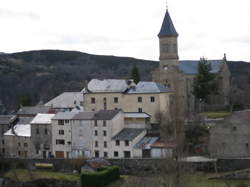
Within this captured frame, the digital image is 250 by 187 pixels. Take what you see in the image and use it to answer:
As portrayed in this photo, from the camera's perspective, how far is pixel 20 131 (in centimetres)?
6269

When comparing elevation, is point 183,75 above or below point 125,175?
above

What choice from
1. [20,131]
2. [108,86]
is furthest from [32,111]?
[108,86]

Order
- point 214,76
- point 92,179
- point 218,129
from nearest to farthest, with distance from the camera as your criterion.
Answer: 1. point 92,179
2. point 218,129
3. point 214,76

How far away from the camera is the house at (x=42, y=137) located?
5934 cm

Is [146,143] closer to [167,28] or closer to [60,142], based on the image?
[60,142]

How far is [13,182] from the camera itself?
170 feet

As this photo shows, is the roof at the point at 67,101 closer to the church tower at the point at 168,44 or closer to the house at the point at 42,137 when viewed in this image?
the house at the point at 42,137

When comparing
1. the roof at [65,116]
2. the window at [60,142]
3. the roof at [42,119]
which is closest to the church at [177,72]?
the roof at [65,116]

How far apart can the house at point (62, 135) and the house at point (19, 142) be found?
12.3 ft

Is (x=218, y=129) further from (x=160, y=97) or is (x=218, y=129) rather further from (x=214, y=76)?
(x=214, y=76)

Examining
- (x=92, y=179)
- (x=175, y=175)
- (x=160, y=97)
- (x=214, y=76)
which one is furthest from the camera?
(x=214, y=76)

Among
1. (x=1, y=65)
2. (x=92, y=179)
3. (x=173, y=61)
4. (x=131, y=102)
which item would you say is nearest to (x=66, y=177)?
(x=92, y=179)

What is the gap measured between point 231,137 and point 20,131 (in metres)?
28.2

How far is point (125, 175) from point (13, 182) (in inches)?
487
